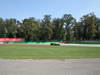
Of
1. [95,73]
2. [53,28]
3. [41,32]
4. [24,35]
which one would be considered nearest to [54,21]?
[53,28]

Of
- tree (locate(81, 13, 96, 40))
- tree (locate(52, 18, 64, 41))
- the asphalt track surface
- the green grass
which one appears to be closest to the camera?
the asphalt track surface

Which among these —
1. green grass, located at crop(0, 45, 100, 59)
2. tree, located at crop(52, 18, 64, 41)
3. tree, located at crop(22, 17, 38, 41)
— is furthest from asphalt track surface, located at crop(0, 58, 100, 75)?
tree, located at crop(52, 18, 64, 41)

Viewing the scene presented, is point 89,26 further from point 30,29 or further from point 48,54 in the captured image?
point 48,54

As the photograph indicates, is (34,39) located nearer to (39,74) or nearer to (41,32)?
(41,32)

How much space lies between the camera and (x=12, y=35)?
8531 cm

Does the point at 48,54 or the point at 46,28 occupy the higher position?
the point at 46,28

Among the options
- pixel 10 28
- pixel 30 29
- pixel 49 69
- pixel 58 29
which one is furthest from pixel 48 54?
pixel 58 29

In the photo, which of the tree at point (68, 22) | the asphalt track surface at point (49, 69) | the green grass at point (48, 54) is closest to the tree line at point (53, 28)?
the tree at point (68, 22)

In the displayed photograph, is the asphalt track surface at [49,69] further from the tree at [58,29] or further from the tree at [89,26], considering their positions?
the tree at [58,29]

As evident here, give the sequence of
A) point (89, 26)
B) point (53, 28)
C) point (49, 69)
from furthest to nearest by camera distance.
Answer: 1. point (53, 28)
2. point (89, 26)
3. point (49, 69)

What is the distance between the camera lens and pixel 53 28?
9225 centimetres

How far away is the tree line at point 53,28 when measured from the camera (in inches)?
3344

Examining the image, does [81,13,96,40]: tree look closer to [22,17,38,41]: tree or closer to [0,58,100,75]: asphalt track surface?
[22,17,38,41]: tree

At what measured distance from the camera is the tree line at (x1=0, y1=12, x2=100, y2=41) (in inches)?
3344
